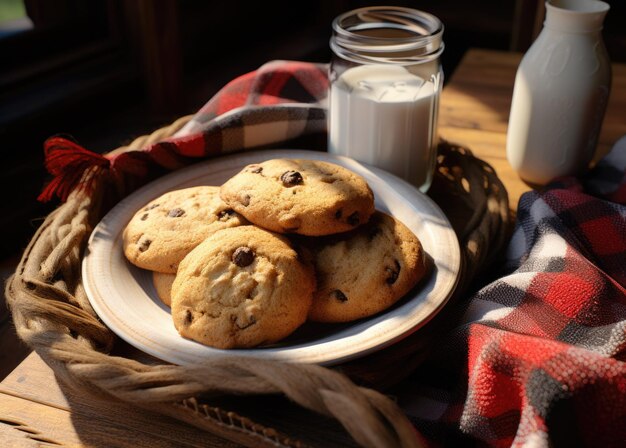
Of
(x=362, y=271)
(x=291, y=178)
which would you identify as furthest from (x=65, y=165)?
(x=362, y=271)

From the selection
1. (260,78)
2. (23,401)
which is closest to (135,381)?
(23,401)

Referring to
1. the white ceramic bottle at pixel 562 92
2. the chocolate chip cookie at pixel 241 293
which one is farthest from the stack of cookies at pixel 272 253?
the white ceramic bottle at pixel 562 92

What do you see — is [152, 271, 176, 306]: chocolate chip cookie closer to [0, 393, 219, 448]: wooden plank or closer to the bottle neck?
[0, 393, 219, 448]: wooden plank

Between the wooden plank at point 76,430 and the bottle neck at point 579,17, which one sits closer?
the wooden plank at point 76,430

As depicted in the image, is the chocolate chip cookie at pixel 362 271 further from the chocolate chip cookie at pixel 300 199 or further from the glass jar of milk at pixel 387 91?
the glass jar of milk at pixel 387 91

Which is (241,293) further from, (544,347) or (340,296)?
(544,347)

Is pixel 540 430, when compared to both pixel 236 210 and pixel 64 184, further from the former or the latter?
pixel 64 184

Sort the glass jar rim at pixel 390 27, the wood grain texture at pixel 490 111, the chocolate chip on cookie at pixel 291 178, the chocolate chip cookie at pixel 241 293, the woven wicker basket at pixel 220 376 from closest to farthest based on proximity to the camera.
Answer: the woven wicker basket at pixel 220 376
the chocolate chip cookie at pixel 241 293
the chocolate chip on cookie at pixel 291 178
the glass jar rim at pixel 390 27
the wood grain texture at pixel 490 111

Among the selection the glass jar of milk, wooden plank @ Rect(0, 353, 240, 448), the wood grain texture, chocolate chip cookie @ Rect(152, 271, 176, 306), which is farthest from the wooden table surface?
the wood grain texture
